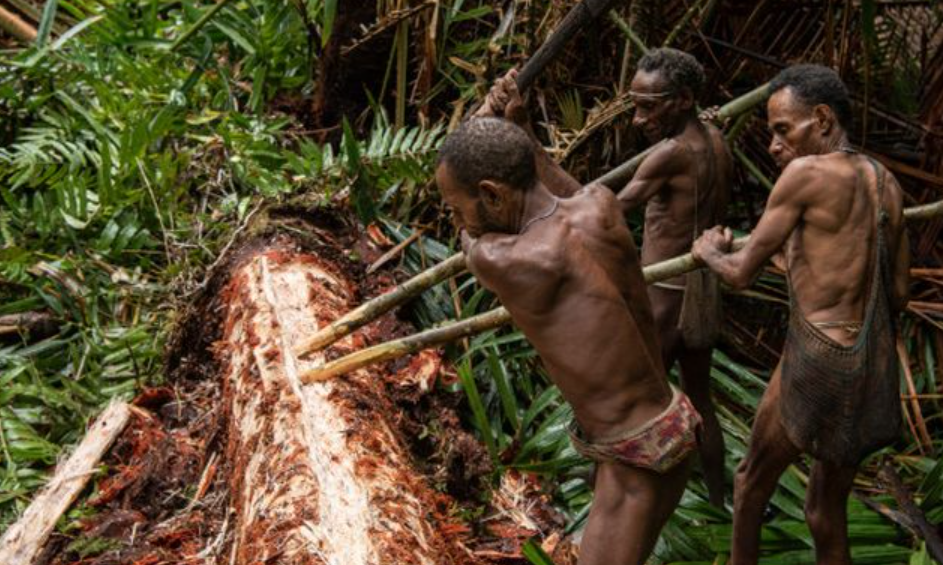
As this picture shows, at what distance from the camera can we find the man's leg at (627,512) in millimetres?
3211

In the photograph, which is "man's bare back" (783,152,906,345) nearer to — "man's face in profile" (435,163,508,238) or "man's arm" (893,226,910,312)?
"man's arm" (893,226,910,312)

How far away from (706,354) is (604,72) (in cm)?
224

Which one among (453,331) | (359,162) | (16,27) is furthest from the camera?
(16,27)

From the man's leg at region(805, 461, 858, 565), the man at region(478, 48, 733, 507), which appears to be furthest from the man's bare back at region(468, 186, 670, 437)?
the man at region(478, 48, 733, 507)

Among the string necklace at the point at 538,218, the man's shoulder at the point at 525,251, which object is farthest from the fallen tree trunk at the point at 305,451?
the string necklace at the point at 538,218

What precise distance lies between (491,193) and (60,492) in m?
2.65

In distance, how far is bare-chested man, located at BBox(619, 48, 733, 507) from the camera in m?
4.24

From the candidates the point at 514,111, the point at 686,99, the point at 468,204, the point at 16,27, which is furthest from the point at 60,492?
the point at 16,27

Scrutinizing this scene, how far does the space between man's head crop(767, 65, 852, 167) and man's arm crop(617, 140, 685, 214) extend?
2.48 ft

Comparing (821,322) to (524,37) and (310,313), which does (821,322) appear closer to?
A: (310,313)

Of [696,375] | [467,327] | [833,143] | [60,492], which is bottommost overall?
[60,492]

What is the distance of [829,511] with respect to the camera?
3691 millimetres

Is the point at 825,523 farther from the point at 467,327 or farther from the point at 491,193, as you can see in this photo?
the point at 491,193

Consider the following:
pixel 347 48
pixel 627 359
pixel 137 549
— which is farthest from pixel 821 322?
pixel 347 48
